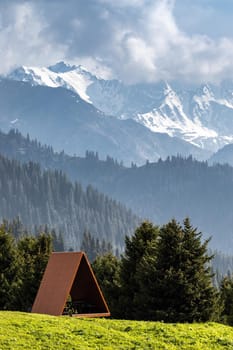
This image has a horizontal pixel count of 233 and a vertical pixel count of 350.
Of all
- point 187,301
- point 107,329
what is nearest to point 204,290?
point 187,301

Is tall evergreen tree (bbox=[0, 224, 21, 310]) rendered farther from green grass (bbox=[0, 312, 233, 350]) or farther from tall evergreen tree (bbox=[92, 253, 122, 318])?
green grass (bbox=[0, 312, 233, 350])

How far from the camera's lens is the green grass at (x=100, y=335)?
35.3 m

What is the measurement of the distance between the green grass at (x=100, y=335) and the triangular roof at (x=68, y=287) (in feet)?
18.6

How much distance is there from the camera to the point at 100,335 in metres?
38.1

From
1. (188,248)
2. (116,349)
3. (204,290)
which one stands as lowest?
(116,349)

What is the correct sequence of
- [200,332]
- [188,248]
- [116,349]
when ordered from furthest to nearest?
[188,248] → [200,332] → [116,349]

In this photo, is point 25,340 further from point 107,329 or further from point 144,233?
point 144,233

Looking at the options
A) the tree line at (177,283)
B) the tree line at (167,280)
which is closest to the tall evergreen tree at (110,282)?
the tree line at (167,280)

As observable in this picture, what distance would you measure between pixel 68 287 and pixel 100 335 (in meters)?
11.8

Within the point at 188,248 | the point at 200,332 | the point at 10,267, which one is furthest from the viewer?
the point at 10,267

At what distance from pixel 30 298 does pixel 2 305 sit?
17.1ft

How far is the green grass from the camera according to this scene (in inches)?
1390

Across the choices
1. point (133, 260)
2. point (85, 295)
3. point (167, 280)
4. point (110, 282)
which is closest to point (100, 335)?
point (85, 295)

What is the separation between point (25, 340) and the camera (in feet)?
116
